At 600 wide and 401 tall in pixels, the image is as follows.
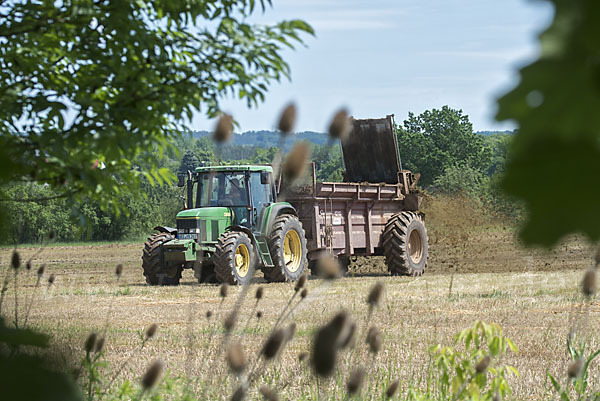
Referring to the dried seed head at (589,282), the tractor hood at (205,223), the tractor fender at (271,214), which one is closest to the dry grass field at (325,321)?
the dried seed head at (589,282)

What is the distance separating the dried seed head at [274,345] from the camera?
1.75 meters

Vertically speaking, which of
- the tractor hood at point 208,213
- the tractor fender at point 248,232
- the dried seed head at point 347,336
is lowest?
the tractor fender at point 248,232

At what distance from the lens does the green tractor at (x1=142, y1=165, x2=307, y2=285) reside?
13125 millimetres

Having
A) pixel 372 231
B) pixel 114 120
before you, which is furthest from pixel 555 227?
pixel 372 231

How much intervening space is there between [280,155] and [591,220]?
1.63 meters

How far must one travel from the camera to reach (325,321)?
26.5 ft

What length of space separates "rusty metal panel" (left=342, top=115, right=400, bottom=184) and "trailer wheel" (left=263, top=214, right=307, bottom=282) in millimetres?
3201

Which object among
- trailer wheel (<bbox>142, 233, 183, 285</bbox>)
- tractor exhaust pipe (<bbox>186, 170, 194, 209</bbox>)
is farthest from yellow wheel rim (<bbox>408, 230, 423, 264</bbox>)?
trailer wheel (<bbox>142, 233, 183, 285</bbox>)

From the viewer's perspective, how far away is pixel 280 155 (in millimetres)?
2062

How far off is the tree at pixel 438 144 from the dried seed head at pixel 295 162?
6403 centimetres

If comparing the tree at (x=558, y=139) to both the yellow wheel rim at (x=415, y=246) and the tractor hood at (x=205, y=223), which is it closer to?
the tractor hood at (x=205, y=223)

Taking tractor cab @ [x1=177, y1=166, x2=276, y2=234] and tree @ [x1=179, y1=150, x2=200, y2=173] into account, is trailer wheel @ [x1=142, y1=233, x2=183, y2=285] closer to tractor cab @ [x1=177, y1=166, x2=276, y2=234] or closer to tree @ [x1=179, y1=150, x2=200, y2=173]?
tractor cab @ [x1=177, y1=166, x2=276, y2=234]

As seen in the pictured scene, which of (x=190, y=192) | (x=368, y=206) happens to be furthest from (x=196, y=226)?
(x=368, y=206)

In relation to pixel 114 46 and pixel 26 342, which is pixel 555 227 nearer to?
pixel 26 342
